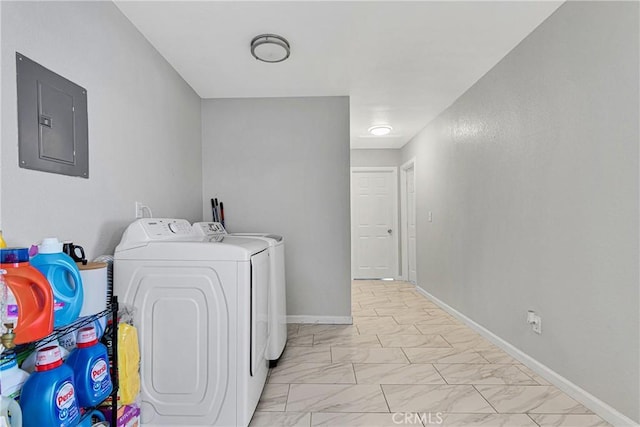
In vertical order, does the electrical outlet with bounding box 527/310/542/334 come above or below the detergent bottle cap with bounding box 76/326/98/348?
below

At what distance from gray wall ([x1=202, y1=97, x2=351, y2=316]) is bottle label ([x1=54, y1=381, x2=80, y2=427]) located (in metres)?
2.39

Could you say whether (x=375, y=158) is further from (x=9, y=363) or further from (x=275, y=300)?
(x=9, y=363)

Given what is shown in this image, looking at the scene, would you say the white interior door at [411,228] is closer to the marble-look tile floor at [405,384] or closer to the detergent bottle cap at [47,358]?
the marble-look tile floor at [405,384]

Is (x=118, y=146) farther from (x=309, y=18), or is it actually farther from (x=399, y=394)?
(x=399, y=394)

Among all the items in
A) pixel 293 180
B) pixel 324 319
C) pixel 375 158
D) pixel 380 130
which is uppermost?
pixel 380 130

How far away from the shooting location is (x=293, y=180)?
3527mm

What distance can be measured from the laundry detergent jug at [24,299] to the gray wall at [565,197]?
2.38m

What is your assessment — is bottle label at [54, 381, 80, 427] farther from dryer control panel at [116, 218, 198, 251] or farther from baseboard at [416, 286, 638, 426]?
baseboard at [416, 286, 638, 426]

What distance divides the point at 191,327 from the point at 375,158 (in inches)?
192

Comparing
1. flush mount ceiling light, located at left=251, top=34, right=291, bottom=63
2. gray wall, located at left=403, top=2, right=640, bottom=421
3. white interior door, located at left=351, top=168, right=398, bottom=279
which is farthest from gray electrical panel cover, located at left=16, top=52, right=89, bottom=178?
white interior door, located at left=351, top=168, right=398, bottom=279

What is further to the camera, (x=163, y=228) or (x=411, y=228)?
(x=411, y=228)

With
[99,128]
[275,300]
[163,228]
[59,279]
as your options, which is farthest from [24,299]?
[275,300]

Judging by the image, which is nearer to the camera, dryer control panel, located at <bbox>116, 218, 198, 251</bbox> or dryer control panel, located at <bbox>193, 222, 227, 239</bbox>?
dryer control panel, located at <bbox>116, 218, 198, 251</bbox>

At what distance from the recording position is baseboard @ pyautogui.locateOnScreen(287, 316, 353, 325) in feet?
11.4
